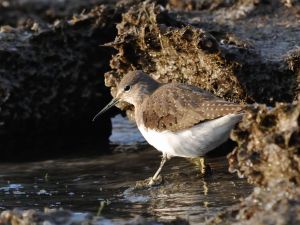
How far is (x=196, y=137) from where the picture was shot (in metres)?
7.97

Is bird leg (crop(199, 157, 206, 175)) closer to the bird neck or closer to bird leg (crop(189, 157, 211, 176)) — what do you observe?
bird leg (crop(189, 157, 211, 176))

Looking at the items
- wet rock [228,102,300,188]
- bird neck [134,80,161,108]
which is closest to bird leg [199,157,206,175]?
bird neck [134,80,161,108]

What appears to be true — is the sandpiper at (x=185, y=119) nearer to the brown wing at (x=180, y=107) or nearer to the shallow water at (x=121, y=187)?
the brown wing at (x=180, y=107)

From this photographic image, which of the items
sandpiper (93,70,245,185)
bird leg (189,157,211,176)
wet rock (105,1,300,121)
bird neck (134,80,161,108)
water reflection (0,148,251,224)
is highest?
wet rock (105,1,300,121)

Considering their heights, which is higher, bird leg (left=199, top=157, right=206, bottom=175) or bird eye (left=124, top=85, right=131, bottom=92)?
bird eye (left=124, top=85, right=131, bottom=92)

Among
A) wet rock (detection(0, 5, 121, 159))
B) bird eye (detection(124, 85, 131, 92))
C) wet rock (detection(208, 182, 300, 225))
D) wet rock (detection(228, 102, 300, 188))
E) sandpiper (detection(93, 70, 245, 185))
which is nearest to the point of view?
wet rock (detection(208, 182, 300, 225))

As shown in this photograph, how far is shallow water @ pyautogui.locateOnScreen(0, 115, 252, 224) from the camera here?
735cm

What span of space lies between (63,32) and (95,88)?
928 mm

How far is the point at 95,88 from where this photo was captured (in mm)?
11156

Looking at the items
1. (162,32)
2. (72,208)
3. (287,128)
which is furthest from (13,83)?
(287,128)

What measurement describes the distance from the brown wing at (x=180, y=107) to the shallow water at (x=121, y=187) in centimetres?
69

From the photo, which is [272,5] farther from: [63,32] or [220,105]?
[220,105]

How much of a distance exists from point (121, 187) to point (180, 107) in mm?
1167

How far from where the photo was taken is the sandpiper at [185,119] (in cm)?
773
